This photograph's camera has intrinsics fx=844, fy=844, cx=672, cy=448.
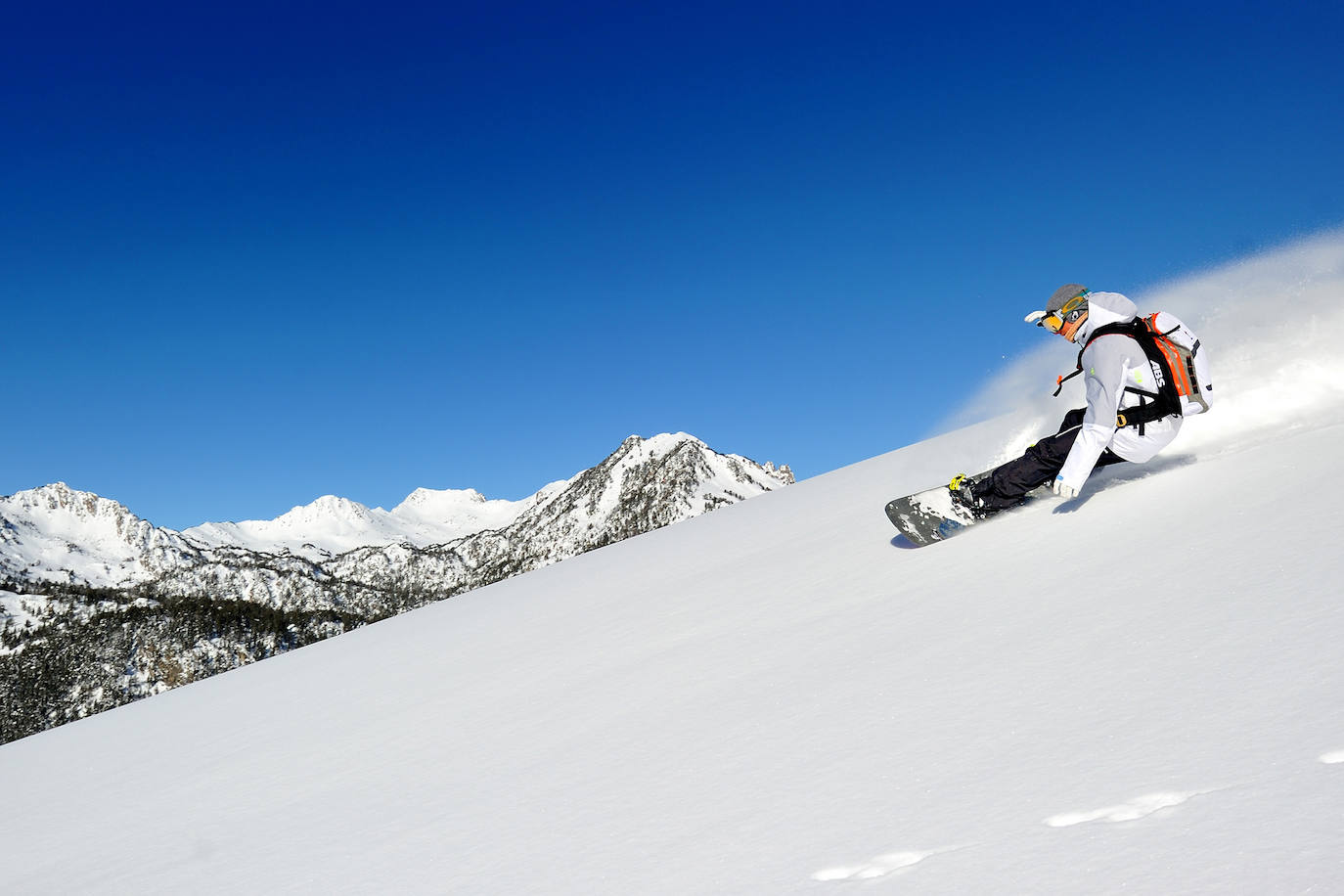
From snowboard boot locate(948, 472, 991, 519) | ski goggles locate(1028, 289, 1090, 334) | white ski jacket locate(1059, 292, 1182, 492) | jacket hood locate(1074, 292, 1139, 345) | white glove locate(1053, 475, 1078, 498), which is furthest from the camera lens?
snowboard boot locate(948, 472, 991, 519)

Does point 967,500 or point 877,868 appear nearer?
point 877,868

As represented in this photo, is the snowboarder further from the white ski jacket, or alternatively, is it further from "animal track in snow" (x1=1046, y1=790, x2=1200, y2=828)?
"animal track in snow" (x1=1046, y1=790, x2=1200, y2=828)

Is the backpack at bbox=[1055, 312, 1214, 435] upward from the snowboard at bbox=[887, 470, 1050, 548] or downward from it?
upward

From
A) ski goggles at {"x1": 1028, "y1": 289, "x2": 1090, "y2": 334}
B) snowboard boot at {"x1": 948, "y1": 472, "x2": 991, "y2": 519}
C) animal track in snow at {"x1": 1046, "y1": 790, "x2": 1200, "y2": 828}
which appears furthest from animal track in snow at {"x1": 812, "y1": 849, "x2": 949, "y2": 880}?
ski goggles at {"x1": 1028, "y1": 289, "x2": 1090, "y2": 334}

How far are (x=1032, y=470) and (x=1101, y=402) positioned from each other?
775 millimetres

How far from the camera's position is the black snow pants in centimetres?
710

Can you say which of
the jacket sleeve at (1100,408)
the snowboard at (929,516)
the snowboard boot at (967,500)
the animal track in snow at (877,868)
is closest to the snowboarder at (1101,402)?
the jacket sleeve at (1100,408)

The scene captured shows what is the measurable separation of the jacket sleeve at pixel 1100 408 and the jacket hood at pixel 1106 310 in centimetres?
16

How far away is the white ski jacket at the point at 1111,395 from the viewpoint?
22.4ft

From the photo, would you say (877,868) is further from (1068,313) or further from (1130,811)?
(1068,313)

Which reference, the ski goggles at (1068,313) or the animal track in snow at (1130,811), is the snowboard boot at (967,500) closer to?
the ski goggles at (1068,313)

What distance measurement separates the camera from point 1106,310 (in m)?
6.98

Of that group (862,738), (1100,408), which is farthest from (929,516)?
(862,738)

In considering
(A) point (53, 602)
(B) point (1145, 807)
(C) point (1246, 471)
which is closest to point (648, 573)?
(C) point (1246, 471)
